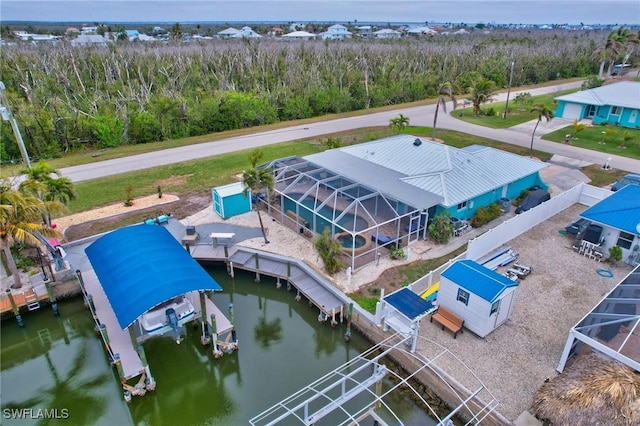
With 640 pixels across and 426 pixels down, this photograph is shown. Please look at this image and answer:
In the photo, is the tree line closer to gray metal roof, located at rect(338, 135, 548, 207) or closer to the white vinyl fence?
gray metal roof, located at rect(338, 135, 548, 207)

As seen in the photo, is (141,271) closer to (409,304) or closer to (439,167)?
(409,304)

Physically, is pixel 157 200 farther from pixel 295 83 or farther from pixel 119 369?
pixel 295 83

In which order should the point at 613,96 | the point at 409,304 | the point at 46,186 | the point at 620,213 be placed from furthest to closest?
the point at 613,96
the point at 620,213
the point at 46,186
the point at 409,304

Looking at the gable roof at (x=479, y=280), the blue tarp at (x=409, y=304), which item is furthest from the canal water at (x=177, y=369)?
the gable roof at (x=479, y=280)

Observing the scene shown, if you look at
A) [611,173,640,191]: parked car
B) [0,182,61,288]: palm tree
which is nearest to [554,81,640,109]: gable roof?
[611,173,640,191]: parked car

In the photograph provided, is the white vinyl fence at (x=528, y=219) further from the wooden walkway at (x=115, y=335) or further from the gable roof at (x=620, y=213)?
the wooden walkway at (x=115, y=335)

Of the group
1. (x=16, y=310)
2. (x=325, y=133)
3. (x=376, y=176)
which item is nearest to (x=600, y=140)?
(x=325, y=133)

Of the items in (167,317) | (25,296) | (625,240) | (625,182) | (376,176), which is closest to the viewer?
(167,317)
